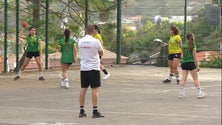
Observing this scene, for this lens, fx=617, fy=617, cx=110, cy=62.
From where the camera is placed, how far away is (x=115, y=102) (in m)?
13.5

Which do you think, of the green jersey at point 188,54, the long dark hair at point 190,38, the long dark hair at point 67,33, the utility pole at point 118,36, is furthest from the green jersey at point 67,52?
the utility pole at point 118,36

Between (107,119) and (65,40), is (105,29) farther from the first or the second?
(107,119)

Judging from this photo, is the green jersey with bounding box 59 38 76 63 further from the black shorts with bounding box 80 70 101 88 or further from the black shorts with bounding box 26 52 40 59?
the black shorts with bounding box 80 70 101 88

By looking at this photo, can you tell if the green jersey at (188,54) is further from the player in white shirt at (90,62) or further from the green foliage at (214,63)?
the green foliage at (214,63)

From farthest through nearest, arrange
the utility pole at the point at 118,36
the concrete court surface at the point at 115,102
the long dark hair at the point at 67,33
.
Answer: the utility pole at the point at 118,36 → the long dark hair at the point at 67,33 → the concrete court surface at the point at 115,102

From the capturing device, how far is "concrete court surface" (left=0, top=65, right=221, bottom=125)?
10820 mm

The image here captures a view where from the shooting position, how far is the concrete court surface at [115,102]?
1082 centimetres

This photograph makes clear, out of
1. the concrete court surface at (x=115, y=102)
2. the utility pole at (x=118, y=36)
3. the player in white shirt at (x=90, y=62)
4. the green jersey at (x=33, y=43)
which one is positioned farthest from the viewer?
the utility pole at (x=118, y=36)

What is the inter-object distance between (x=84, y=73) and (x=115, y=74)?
388 inches

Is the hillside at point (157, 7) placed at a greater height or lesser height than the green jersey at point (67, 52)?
greater

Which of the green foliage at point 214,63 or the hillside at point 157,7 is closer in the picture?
the green foliage at point 214,63

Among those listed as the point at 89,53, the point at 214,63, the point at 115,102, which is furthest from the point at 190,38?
the point at 214,63

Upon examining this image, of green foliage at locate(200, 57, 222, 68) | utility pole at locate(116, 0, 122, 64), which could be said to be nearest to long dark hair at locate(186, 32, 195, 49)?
utility pole at locate(116, 0, 122, 64)

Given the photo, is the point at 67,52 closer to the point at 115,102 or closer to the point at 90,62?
the point at 115,102
